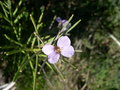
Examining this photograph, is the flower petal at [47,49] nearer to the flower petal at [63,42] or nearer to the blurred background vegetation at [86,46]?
the flower petal at [63,42]

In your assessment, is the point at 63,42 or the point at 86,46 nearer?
the point at 63,42

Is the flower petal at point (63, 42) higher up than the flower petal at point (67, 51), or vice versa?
the flower petal at point (63, 42)

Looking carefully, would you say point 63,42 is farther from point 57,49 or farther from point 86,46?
point 86,46

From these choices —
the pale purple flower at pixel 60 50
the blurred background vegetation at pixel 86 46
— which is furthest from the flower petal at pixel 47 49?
→ the blurred background vegetation at pixel 86 46

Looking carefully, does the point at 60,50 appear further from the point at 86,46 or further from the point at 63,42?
the point at 86,46

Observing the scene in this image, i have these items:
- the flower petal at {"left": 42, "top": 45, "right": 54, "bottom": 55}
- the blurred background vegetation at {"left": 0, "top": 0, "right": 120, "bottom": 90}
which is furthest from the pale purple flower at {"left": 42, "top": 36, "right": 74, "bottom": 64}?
the blurred background vegetation at {"left": 0, "top": 0, "right": 120, "bottom": 90}

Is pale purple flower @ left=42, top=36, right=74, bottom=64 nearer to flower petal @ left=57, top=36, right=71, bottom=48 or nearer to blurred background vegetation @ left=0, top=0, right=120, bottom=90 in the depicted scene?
flower petal @ left=57, top=36, right=71, bottom=48

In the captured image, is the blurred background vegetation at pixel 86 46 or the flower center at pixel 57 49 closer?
the flower center at pixel 57 49

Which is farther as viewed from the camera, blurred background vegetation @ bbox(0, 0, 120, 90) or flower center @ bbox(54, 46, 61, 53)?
blurred background vegetation @ bbox(0, 0, 120, 90)

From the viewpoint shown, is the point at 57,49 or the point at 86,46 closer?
the point at 57,49

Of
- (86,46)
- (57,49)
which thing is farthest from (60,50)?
(86,46)

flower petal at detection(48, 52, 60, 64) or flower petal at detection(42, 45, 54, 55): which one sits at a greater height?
flower petal at detection(42, 45, 54, 55)

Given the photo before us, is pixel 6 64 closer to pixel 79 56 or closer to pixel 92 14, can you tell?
pixel 79 56
